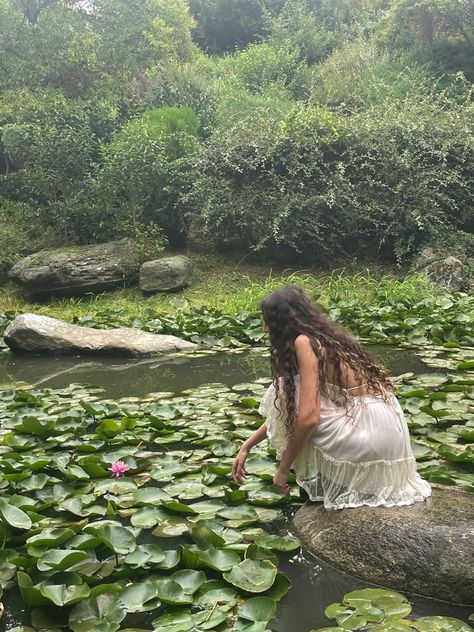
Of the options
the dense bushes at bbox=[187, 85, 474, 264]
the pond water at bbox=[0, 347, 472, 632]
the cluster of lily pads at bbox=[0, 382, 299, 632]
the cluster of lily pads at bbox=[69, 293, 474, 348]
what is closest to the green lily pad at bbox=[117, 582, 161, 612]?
the cluster of lily pads at bbox=[0, 382, 299, 632]

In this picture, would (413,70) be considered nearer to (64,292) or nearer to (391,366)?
(64,292)

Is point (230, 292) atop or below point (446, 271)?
below

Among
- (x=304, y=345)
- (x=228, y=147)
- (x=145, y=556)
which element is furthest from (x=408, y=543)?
(x=228, y=147)

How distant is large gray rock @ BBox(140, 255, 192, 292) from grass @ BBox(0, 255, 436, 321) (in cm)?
14

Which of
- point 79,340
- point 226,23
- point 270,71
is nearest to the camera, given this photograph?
point 79,340

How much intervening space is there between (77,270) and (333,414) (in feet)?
27.2

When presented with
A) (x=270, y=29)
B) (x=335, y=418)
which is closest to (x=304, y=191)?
(x=335, y=418)

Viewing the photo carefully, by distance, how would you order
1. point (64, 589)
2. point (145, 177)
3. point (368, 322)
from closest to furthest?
point (64, 589) < point (368, 322) < point (145, 177)

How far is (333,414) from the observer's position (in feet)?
8.42

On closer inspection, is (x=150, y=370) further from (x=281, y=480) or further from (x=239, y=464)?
(x=281, y=480)

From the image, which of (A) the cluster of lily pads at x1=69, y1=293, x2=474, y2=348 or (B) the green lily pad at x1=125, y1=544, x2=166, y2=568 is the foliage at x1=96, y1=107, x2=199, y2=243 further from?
(B) the green lily pad at x1=125, y1=544, x2=166, y2=568

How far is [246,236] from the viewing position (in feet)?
36.9

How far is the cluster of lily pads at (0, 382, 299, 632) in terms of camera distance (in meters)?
1.99

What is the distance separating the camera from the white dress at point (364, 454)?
250cm
